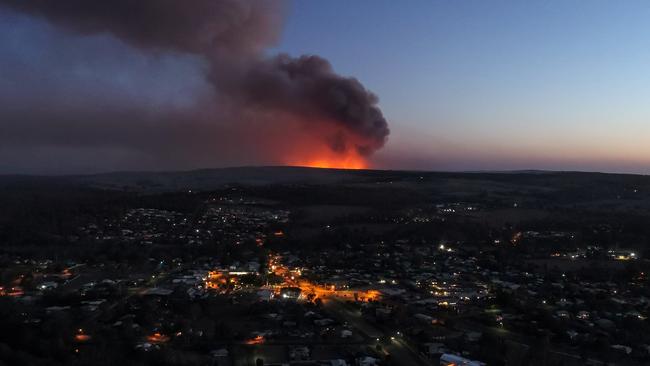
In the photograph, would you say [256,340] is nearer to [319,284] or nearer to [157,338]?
[157,338]

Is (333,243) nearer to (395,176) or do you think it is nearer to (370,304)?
(370,304)

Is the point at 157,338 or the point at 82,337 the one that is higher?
the point at 82,337

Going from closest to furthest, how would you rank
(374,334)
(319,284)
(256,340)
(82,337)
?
(82,337), (256,340), (374,334), (319,284)

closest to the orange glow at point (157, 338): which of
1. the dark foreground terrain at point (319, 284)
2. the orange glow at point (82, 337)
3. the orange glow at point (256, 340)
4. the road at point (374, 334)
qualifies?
the dark foreground terrain at point (319, 284)

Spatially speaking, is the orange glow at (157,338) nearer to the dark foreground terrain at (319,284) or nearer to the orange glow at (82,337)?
the dark foreground terrain at (319,284)

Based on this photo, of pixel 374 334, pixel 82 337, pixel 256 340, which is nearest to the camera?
pixel 82 337

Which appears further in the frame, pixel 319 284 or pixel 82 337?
pixel 319 284

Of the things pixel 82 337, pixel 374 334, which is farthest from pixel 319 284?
pixel 82 337

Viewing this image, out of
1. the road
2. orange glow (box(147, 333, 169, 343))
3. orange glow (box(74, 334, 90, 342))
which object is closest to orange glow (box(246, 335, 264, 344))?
orange glow (box(147, 333, 169, 343))
